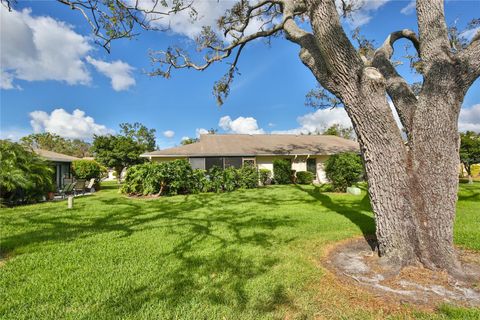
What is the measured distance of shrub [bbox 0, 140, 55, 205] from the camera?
10.2 m

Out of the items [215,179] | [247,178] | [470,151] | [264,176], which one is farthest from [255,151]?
[470,151]

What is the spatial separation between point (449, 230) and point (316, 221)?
365 cm

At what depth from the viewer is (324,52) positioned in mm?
3834

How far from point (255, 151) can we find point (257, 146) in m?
1.73

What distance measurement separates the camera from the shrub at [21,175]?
1019cm

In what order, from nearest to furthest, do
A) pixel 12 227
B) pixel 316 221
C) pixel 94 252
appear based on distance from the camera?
pixel 94 252 < pixel 12 227 < pixel 316 221

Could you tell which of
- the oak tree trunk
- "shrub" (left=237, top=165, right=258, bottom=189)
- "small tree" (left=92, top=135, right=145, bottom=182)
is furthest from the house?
the oak tree trunk

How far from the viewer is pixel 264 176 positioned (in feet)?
63.0

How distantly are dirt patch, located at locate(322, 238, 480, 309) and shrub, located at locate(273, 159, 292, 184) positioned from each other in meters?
15.0

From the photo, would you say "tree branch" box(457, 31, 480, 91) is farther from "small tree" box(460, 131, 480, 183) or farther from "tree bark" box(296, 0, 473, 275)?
"small tree" box(460, 131, 480, 183)

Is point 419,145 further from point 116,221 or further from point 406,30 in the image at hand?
point 116,221

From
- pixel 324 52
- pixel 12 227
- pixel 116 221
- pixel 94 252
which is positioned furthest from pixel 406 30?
pixel 12 227

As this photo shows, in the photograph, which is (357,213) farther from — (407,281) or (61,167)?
(61,167)

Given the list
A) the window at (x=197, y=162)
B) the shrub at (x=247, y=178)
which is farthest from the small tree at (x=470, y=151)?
the window at (x=197, y=162)
